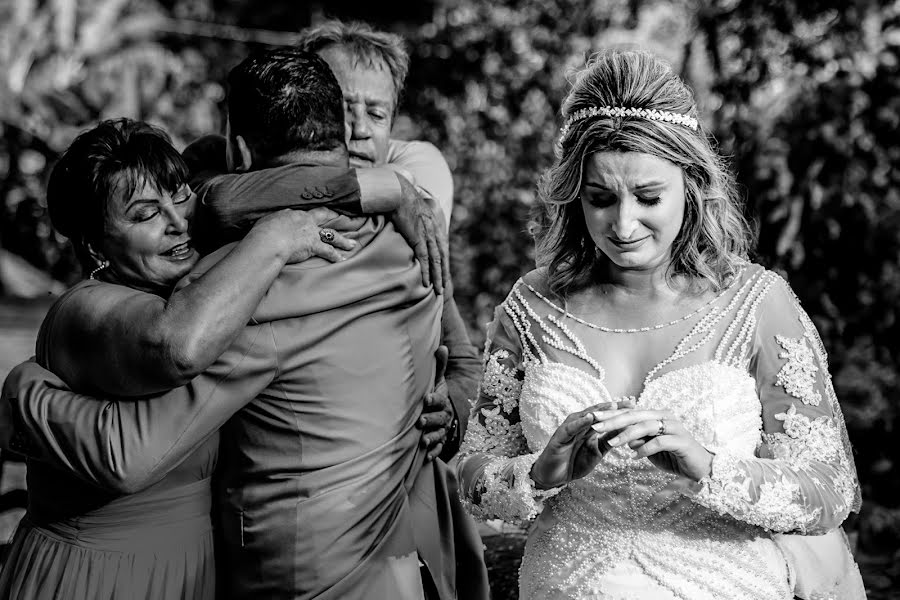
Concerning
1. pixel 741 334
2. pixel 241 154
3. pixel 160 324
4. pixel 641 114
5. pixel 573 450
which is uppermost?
pixel 641 114

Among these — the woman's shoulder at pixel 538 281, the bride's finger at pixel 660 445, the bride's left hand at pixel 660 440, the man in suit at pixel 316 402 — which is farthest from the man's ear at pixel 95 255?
the bride's finger at pixel 660 445

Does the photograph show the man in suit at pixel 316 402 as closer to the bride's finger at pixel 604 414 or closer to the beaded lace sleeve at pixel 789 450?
Result: the bride's finger at pixel 604 414

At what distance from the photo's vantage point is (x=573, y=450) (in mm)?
2371

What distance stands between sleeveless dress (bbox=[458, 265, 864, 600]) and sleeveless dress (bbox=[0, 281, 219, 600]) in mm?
735

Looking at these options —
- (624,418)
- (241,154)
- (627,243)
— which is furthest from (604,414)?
(241,154)

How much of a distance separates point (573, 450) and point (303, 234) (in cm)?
82

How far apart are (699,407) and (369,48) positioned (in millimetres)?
1702

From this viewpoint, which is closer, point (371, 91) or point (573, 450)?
point (573, 450)

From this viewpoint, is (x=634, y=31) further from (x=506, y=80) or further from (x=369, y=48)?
(x=369, y=48)

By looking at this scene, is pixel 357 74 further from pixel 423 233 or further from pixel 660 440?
pixel 660 440

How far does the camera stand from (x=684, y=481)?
243cm

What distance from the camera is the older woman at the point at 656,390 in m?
2.46

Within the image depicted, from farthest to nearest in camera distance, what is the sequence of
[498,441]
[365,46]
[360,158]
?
[365,46] < [360,158] < [498,441]

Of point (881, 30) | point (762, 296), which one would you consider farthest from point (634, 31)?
point (762, 296)
